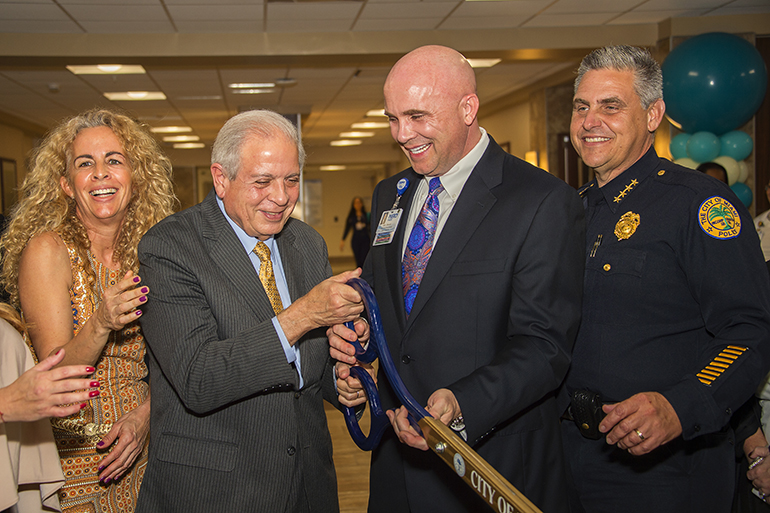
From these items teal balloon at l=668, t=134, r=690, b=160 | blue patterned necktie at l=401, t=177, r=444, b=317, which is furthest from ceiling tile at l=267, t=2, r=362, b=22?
blue patterned necktie at l=401, t=177, r=444, b=317

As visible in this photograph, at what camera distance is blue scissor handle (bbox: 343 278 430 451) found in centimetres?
136

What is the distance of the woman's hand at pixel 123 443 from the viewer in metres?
1.93

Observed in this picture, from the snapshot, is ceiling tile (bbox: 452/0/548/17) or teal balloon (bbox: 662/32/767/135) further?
ceiling tile (bbox: 452/0/548/17)

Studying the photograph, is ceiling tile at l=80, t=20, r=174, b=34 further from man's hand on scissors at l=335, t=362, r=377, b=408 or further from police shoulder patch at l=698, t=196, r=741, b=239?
police shoulder patch at l=698, t=196, r=741, b=239

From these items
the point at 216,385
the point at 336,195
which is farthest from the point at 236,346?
the point at 336,195

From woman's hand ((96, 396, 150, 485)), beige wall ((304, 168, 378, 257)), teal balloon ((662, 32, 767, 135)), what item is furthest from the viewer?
beige wall ((304, 168, 378, 257))

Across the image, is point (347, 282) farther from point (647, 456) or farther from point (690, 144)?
point (690, 144)

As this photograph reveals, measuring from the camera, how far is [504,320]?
158 centimetres

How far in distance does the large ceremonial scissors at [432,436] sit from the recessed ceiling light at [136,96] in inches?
381

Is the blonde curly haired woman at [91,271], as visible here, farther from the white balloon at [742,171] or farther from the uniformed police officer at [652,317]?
the white balloon at [742,171]

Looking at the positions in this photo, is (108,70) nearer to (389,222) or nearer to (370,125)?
(370,125)

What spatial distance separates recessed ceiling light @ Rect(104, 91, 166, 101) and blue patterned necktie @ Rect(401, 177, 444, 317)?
31.3 ft

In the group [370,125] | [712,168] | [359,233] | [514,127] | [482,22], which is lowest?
[359,233]

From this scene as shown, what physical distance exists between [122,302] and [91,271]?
19.3 inches
